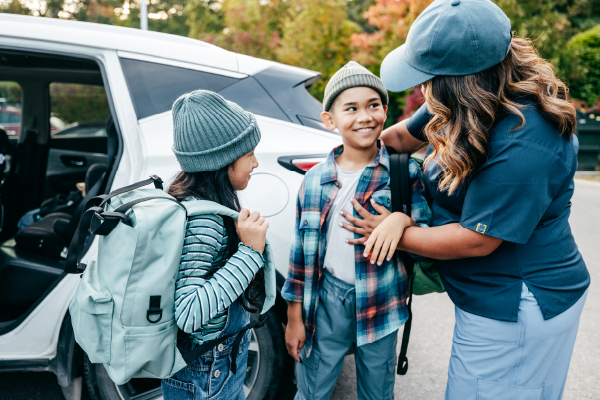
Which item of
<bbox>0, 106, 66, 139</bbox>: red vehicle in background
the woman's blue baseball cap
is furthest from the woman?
<bbox>0, 106, 66, 139</bbox>: red vehicle in background

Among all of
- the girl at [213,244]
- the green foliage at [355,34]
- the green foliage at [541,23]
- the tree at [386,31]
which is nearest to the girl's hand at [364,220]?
the girl at [213,244]

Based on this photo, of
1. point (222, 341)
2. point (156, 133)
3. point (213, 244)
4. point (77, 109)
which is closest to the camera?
point (213, 244)

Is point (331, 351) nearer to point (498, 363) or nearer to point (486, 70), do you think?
point (498, 363)

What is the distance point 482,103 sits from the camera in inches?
47.0

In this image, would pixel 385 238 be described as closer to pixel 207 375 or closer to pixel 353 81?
pixel 353 81

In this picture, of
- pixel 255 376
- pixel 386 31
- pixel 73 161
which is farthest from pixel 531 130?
pixel 386 31

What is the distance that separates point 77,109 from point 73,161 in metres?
2.57

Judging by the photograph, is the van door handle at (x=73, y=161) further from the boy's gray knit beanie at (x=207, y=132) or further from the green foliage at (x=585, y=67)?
the green foliage at (x=585, y=67)

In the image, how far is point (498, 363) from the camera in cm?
132

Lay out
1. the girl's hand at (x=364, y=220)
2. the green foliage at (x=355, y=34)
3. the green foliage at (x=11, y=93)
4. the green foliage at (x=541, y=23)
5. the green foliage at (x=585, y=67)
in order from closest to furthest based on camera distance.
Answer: the girl's hand at (x=364, y=220)
the green foliage at (x=11, y=93)
the green foliage at (x=355, y=34)
the green foliage at (x=541, y=23)
the green foliage at (x=585, y=67)

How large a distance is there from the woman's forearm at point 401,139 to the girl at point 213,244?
64cm

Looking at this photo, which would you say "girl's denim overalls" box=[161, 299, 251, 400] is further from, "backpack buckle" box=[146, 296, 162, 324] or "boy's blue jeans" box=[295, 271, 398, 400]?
"boy's blue jeans" box=[295, 271, 398, 400]

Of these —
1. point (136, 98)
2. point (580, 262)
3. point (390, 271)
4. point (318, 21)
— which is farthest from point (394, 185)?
point (318, 21)

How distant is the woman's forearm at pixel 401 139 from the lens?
5.75 ft
